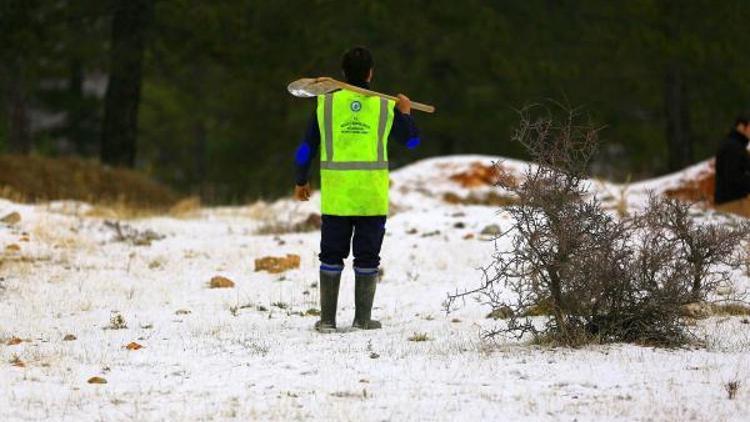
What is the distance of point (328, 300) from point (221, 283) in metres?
2.88

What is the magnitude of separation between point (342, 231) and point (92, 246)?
5996mm

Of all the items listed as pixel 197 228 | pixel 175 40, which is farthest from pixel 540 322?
pixel 175 40

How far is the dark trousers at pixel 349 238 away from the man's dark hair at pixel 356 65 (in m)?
0.93

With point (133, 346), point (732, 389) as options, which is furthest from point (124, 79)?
point (732, 389)

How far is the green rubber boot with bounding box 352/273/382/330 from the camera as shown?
27.2 ft

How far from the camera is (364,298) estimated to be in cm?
833

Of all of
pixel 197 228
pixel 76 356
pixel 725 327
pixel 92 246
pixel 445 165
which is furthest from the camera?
pixel 445 165

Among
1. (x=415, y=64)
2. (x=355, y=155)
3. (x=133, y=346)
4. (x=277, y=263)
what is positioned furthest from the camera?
Result: (x=415, y=64)

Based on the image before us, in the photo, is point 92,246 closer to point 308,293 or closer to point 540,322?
point 308,293

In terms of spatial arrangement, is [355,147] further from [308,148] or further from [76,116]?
[76,116]

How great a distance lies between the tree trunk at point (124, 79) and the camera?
812 inches

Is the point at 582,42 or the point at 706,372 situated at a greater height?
the point at 582,42

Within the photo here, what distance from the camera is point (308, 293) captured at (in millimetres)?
10375

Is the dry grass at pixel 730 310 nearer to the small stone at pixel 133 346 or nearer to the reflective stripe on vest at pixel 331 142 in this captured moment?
the reflective stripe on vest at pixel 331 142
